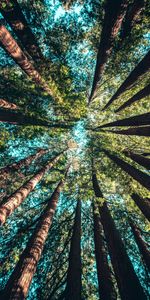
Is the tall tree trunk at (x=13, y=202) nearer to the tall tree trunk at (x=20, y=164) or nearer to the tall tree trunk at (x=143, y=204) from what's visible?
the tall tree trunk at (x=20, y=164)

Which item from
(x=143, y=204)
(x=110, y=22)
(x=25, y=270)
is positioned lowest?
(x=143, y=204)

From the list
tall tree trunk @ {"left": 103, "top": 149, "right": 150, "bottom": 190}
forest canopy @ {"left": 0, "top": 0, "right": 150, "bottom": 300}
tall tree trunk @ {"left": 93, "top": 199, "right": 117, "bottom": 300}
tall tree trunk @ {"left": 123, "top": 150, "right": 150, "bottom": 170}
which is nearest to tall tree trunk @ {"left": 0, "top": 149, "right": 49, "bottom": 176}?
forest canopy @ {"left": 0, "top": 0, "right": 150, "bottom": 300}

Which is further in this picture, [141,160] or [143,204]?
[141,160]

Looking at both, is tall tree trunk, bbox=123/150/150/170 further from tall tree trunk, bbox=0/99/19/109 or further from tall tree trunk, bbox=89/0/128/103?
tall tree trunk, bbox=0/99/19/109

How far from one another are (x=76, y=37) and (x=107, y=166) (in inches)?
285

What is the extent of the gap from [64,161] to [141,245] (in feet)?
21.8

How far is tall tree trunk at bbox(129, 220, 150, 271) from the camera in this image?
8.08m

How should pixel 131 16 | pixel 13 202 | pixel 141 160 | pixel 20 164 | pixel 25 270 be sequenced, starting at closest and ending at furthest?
pixel 25 270 → pixel 13 202 → pixel 131 16 → pixel 20 164 → pixel 141 160

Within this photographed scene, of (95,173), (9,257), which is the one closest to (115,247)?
(9,257)

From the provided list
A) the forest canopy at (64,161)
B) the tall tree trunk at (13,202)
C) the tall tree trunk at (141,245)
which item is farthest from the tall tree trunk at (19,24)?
the tall tree trunk at (141,245)

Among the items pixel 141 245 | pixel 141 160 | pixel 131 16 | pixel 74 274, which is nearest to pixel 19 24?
pixel 131 16

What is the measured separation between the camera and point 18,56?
24.5 ft

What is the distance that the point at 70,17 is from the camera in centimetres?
949

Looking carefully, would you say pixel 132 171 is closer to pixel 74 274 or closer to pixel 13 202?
pixel 74 274
